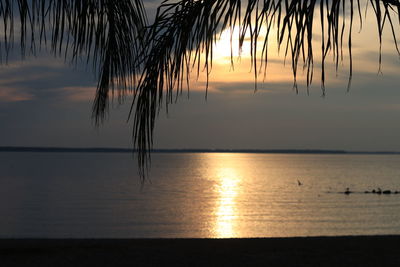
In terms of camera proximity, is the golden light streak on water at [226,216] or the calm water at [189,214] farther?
the golden light streak on water at [226,216]

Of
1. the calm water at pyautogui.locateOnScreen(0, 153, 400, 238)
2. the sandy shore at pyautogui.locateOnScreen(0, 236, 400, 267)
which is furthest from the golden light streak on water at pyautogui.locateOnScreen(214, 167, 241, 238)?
the sandy shore at pyautogui.locateOnScreen(0, 236, 400, 267)

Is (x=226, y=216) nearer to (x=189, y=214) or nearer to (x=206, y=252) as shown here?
(x=189, y=214)

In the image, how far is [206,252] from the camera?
1050cm

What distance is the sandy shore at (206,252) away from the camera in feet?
31.5

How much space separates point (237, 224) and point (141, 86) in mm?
31982

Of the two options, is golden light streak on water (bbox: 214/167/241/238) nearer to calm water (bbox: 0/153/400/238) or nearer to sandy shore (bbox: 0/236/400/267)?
calm water (bbox: 0/153/400/238)

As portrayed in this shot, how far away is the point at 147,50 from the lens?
73.2 inches

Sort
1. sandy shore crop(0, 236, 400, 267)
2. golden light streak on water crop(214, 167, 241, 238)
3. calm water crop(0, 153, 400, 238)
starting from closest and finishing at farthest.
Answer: sandy shore crop(0, 236, 400, 267) → calm water crop(0, 153, 400, 238) → golden light streak on water crop(214, 167, 241, 238)

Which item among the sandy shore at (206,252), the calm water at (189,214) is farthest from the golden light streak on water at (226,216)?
the sandy shore at (206,252)

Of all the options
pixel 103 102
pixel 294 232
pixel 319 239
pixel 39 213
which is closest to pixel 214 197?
pixel 39 213

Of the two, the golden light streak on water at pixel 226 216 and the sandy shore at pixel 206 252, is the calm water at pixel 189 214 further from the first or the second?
the sandy shore at pixel 206 252

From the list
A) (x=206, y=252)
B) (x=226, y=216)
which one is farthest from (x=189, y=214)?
(x=206, y=252)

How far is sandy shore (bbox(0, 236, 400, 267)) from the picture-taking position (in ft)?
31.5

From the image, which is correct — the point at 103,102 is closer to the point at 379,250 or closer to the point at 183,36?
the point at 183,36
